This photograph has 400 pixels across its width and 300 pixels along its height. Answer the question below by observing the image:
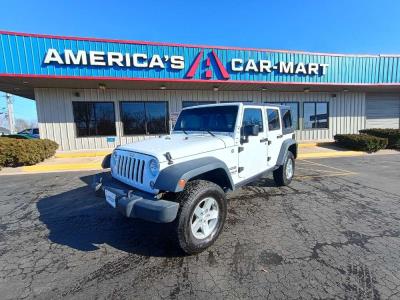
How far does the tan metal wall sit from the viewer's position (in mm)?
12039

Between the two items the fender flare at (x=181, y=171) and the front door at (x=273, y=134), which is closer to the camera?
the fender flare at (x=181, y=171)

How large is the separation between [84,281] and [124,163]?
1579mm

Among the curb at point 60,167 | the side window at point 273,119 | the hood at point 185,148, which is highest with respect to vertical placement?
the side window at point 273,119

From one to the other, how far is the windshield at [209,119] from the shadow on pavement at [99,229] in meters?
1.93

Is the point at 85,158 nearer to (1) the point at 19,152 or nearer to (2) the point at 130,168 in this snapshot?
(1) the point at 19,152

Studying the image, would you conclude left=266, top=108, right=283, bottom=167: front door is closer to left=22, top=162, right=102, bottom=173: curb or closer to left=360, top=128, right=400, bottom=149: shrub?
left=22, top=162, right=102, bottom=173: curb

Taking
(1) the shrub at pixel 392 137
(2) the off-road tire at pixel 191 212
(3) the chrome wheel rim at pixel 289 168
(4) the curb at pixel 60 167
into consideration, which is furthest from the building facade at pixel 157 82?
(2) the off-road tire at pixel 191 212

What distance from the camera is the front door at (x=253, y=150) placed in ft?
14.0

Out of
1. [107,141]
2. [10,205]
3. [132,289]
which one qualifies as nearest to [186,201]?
[132,289]

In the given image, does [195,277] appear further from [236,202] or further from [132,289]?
[236,202]

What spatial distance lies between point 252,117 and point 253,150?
2.08 feet

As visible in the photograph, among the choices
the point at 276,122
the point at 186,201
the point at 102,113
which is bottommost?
the point at 186,201

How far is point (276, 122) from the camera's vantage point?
557 cm

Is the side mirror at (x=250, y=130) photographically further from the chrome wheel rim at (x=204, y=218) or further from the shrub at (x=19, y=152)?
the shrub at (x=19, y=152)
